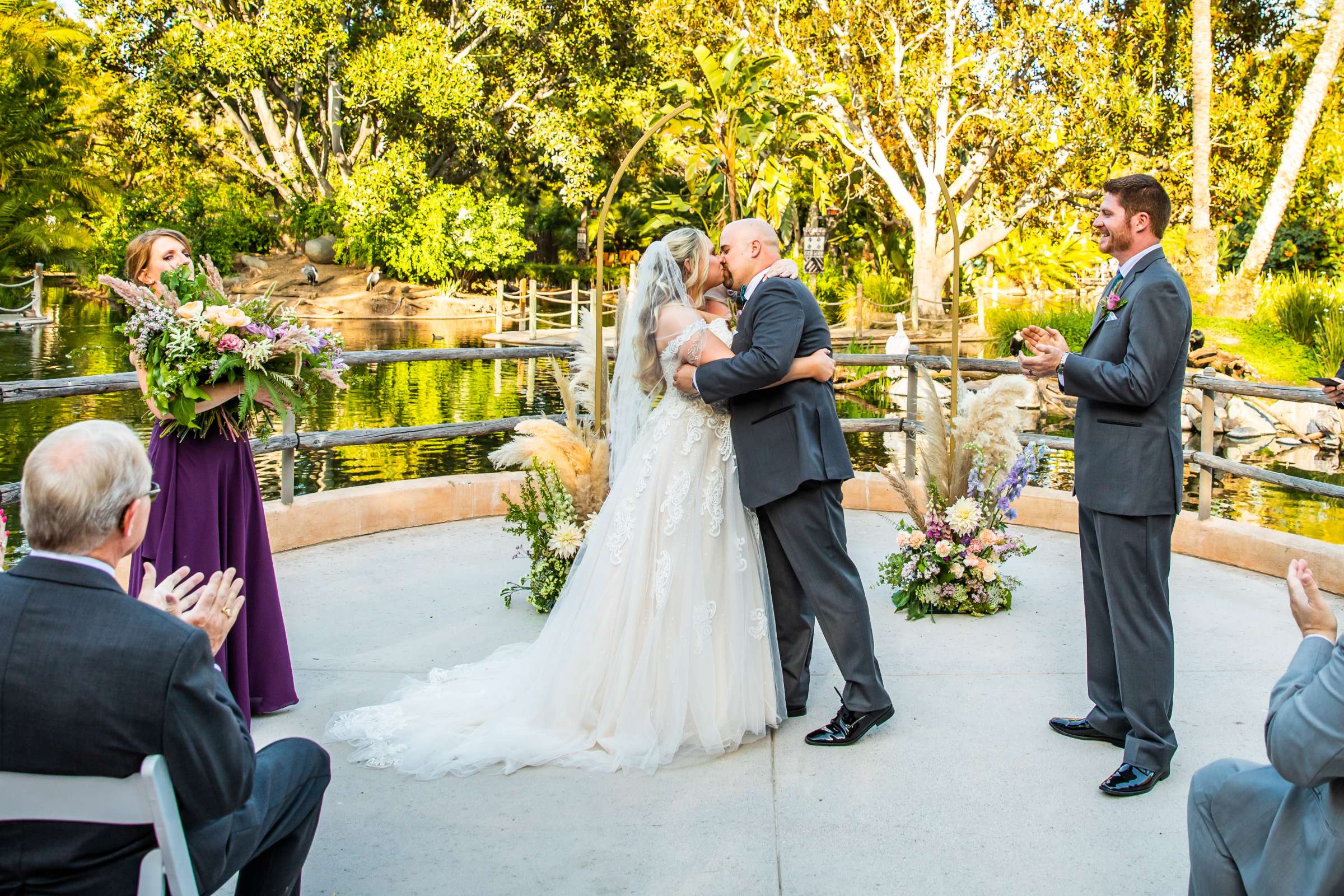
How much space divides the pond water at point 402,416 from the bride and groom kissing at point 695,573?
51.9 inches

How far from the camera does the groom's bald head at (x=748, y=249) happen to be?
4031 millimetres

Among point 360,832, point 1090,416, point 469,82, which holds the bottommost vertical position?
point 360,832

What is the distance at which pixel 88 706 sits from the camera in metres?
1.94

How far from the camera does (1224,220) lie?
90.5ft

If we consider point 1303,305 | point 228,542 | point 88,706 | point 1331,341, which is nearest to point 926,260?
point 1303,305

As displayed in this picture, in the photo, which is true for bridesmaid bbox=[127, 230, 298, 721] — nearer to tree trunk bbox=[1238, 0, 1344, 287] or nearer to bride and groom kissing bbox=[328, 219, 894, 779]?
bride and groom kissing bbox=[328, 219, 894, 779]

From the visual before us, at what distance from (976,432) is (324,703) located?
326cm

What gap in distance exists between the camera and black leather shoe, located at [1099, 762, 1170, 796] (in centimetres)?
356

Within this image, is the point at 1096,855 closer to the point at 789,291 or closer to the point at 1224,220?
the point at 789,291

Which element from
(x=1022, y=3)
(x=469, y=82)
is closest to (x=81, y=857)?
(x=1022, y=3)

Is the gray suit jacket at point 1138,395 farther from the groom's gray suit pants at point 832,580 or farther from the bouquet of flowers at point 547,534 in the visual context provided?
the bouquet of flowers at point 547,534

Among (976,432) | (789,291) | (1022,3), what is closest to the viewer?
(789,291)

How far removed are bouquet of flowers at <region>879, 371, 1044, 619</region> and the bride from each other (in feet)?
5.53

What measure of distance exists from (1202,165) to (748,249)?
814 inches
